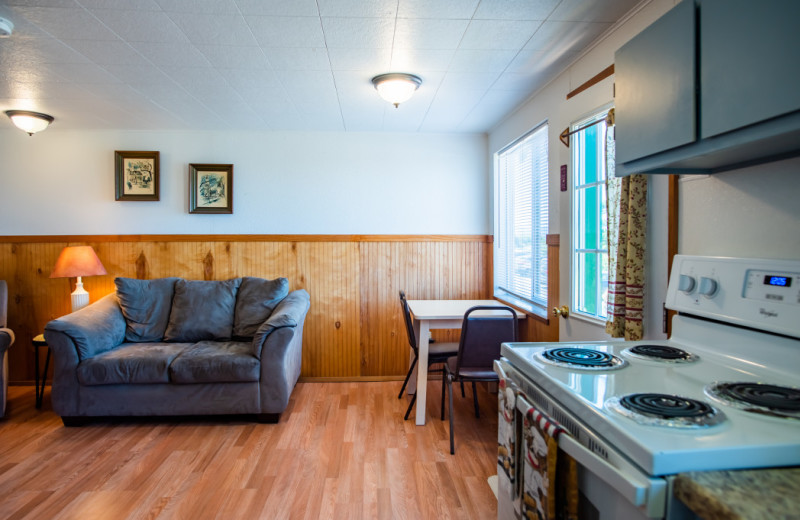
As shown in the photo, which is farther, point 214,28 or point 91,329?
point 91,329

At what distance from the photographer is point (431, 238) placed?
427cm

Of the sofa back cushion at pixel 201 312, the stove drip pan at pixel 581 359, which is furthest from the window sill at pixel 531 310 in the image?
the sofa back cushion at pixel 201 312

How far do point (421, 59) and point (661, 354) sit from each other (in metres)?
1.91

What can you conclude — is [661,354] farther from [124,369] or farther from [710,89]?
[124,369]

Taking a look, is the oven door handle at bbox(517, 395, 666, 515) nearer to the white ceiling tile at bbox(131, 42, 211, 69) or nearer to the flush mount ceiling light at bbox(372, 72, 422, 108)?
the flush mount ceiling light at bbox(372, 72, 422, 108)

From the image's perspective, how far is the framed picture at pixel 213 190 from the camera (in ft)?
13.5

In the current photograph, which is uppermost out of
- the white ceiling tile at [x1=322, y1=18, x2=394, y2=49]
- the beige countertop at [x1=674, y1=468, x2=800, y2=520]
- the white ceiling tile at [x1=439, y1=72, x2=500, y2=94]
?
the white ceiling tile at [x1=439, y1=72, x2=500, y2=94]

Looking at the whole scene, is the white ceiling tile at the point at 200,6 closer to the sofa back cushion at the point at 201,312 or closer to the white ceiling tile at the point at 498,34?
the white ceiling tile at the point at 498,34

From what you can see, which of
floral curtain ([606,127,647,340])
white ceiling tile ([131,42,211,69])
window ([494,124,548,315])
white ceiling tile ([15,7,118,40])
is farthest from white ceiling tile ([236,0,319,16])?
window ([494,124,548,315])

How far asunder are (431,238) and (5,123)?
3.73m

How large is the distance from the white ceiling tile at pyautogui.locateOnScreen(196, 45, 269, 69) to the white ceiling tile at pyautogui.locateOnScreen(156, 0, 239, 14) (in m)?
0.36

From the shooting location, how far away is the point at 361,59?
2523mm

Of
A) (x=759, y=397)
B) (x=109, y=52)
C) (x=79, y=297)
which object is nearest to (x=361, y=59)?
(x=109, y=52)

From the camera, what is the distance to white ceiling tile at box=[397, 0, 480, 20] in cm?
193
